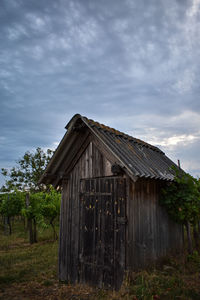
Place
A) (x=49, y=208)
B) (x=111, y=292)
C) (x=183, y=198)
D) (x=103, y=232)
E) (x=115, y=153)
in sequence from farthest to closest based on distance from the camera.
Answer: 1. (x=49, y=208)
2. (x=183, y=198)
3. (x=103, y=232)
4. (x=115, y=153)
5. (x=111, y=292)

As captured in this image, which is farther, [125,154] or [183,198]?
[183,198]

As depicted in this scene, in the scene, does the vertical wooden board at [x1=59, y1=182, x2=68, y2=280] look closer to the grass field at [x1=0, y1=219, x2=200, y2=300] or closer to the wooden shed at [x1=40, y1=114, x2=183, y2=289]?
the wooden shed at [x1=40, y1=114, x2=183, y2=289]

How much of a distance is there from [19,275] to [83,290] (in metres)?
3.29

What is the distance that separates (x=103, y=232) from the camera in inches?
229

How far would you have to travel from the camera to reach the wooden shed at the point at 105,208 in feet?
17.9

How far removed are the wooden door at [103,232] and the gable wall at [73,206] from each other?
0.24 metres

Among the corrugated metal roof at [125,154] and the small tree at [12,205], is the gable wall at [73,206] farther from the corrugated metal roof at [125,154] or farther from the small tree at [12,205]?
the small tree at [12,205]

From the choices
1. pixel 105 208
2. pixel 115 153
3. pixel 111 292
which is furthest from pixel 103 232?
pixel 115 153

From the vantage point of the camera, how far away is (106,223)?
19.0 feet

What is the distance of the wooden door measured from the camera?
5.42 m

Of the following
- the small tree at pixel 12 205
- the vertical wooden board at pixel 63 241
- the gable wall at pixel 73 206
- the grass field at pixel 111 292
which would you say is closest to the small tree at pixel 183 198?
the grass field at pixel 111 292

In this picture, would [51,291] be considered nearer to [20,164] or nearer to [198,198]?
[198,198]

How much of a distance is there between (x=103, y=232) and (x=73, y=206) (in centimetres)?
153

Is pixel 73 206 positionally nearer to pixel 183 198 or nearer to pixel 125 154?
pixel 125 154
